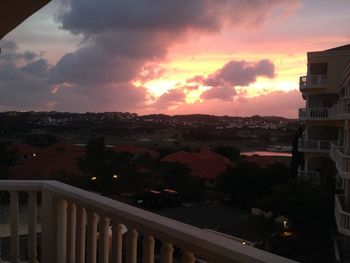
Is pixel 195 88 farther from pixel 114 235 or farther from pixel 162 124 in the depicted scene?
pixel 114 235

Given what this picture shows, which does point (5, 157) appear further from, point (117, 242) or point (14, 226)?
point (117, 242)

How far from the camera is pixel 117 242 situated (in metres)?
1.91

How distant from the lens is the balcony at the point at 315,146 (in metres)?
21.5

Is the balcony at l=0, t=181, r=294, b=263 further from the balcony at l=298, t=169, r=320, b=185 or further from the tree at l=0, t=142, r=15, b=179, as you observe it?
the tree at l=0, t=142, r=15, b=179

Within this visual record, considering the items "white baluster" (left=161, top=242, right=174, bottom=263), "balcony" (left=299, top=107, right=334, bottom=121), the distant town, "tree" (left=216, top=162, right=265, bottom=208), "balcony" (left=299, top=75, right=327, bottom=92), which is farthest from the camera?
the distant town

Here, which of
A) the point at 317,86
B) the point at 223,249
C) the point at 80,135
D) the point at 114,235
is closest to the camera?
the point at 223,249

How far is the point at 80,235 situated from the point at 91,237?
0.20 metres

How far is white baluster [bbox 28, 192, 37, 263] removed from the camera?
2764mm

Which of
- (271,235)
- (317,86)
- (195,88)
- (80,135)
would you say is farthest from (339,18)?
(80,135)

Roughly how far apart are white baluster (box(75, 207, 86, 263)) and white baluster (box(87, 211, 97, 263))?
0.14m

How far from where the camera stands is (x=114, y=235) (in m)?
1.92

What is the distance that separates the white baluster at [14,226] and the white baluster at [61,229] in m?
0.40

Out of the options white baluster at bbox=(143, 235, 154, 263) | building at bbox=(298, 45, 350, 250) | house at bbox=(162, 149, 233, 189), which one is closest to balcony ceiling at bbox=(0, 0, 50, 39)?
white baluster at bbox=(143, 235, 154, 263)

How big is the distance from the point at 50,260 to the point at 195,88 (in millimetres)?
27187
